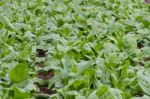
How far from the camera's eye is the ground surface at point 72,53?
3814mm

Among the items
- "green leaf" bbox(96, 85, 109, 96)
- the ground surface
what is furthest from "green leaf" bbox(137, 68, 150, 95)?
"green leaf" bbox(96, 85, 109, 96)

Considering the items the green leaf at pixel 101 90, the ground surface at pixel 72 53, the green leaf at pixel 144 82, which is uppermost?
the green leaf at pixel 101 90

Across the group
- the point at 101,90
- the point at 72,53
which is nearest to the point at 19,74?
the point at 101,90

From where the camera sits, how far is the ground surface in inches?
150

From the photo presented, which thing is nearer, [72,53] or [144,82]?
[144,82]

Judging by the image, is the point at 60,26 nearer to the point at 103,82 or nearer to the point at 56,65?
the point at 56,65

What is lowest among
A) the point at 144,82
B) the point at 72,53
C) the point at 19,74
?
the point at 72,53

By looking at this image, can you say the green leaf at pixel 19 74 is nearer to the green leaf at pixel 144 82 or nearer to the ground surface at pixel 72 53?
the ground surface at pixel 72 53

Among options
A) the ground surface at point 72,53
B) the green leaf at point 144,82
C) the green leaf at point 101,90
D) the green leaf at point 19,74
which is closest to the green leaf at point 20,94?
the ground surface at point 72,53

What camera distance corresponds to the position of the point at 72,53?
4875 mm

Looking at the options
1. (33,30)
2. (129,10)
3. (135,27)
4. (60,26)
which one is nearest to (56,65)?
(33,30)

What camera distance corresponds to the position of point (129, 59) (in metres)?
4.91

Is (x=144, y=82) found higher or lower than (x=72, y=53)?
higher

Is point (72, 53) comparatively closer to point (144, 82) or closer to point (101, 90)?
point (144, 82)
